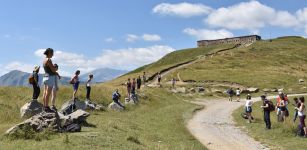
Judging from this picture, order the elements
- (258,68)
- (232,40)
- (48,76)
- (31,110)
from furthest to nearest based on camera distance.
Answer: (232,40), (258,68), (31,110), (48,76)

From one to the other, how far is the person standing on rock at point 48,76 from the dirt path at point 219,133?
343 inches

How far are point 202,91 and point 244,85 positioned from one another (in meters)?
12.7

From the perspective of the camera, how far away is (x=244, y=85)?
75.0 meters

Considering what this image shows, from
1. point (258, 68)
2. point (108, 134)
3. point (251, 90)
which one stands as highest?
point (258, 68)

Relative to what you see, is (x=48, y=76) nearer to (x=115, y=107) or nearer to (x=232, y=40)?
(x=115, y=107)

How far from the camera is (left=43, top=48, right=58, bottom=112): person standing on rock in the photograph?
17.3m

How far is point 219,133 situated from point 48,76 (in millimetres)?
12954

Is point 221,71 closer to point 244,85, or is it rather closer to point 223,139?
point 244,85

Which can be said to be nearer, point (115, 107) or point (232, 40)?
point (115, 107)

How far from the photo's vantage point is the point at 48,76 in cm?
1788

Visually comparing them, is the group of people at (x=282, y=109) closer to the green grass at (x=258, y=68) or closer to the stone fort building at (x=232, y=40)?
the green grass at (x=258, y=68)

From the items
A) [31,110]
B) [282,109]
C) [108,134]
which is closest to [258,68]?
[282,109]

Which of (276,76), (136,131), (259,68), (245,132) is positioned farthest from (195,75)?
(136,131)

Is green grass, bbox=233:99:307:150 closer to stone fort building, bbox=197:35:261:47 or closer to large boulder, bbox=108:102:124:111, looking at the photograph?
large boulder, bbox=108:102:124:111
